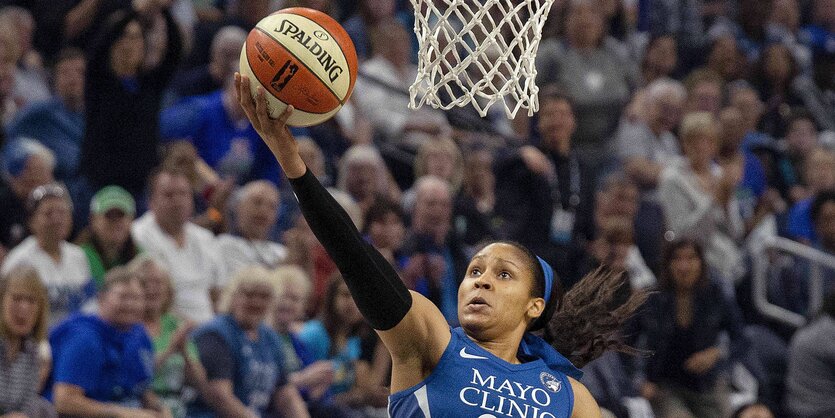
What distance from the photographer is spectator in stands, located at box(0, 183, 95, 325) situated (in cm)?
674

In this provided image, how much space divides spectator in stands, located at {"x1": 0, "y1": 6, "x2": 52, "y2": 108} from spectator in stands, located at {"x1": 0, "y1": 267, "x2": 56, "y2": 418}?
6.06 ft

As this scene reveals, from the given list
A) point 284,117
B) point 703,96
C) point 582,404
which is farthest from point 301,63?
point 703,96

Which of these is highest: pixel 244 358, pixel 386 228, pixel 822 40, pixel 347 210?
pixel 347 210

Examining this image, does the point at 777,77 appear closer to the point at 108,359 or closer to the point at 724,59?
the point at 724,59

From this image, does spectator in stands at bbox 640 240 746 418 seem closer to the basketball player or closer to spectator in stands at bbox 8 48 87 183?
spectator in stands at bbox 8 48 87 183

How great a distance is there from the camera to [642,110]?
394 inches

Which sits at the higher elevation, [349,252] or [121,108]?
[349,252]

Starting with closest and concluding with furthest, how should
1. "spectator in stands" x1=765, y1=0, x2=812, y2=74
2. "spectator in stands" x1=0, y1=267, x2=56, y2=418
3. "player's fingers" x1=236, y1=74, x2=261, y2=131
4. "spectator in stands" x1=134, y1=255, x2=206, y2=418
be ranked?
"player's fingers" x1=236, y1=74, x2=261, y2=131, "spectator in stands" x1=0, y1=267, x2=56, y2=418, "spectator in stands" x1=134, y1=255, x2=206, y2=418, "spectator in stands" x1=765, y1=0, x2=812, y2=74

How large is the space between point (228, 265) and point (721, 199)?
3700 mm

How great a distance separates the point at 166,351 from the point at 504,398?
3056 millimetres

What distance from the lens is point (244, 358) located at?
6695mm

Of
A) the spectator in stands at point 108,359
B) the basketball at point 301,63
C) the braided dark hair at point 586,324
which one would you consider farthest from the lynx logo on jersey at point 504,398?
the spectator in stands at point 108,359

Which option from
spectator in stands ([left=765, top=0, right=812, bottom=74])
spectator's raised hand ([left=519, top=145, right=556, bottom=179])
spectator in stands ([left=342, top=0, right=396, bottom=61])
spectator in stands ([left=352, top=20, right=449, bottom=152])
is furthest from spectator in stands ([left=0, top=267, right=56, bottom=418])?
spectator in stands ([left=765, top=0, right=812, bottom=74])

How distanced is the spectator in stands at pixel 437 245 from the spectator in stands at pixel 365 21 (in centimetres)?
157
